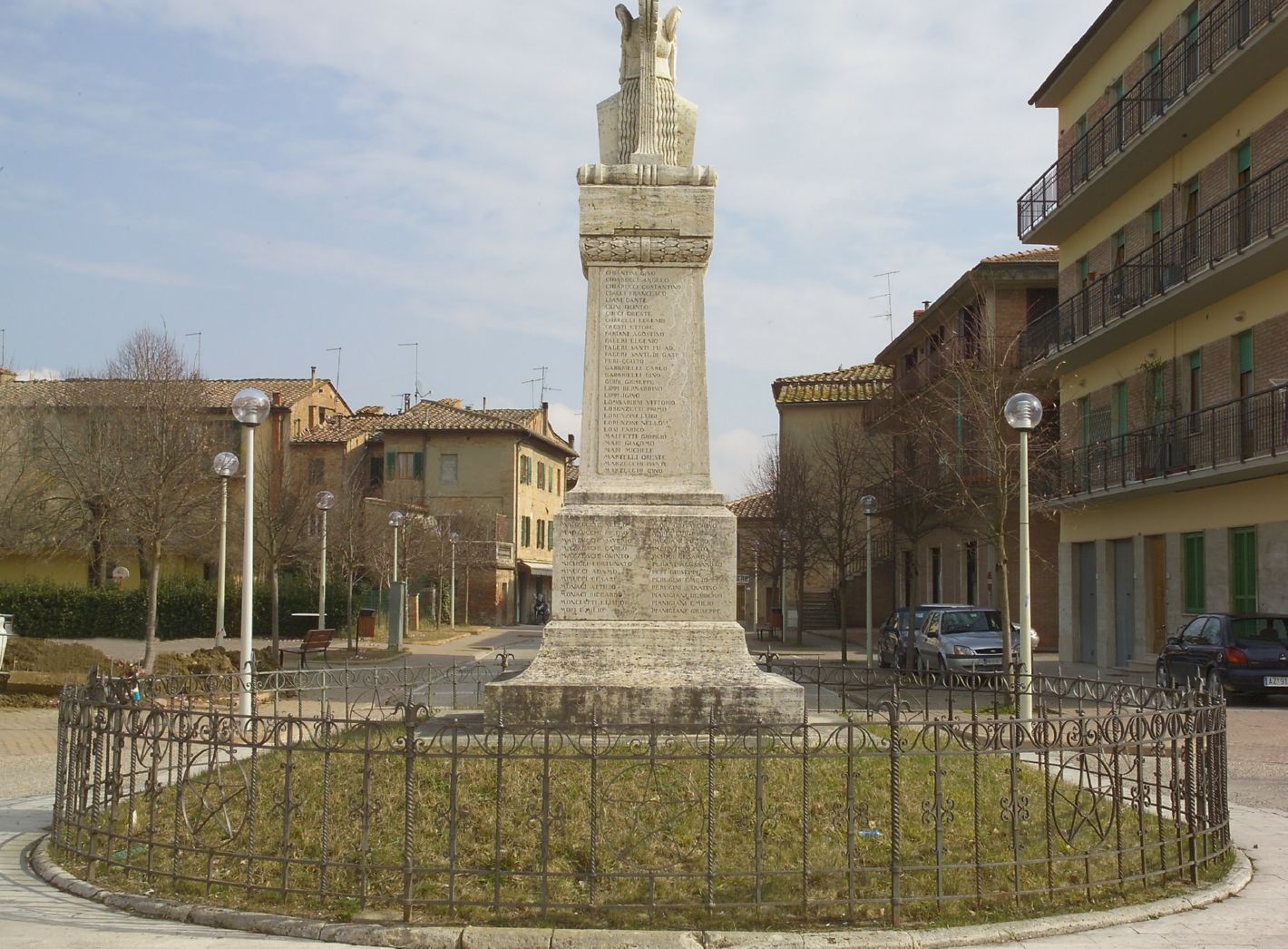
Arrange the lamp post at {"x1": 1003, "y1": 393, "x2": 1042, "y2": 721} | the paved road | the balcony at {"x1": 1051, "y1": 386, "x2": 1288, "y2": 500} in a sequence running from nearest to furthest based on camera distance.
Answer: the paved road → the lamp post at {"x1": 1003, "y1": 393, "x2": 1042, "y2": 721} → the balcony at {"x1": 1051, "y1": 386, "x2": 1288, "y2": 500}

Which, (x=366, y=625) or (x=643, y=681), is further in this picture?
(x=366, y=625)

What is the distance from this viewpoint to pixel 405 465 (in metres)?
67.1

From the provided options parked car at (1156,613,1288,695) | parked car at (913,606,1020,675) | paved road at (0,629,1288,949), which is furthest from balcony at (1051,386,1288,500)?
paved road at (0,629,1288,949)

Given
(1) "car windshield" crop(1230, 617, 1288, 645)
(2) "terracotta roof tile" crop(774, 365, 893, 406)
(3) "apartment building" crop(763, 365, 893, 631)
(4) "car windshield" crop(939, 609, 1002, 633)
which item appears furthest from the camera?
(2) "terracotta roof tile" crop(774, 365, 893, 406)

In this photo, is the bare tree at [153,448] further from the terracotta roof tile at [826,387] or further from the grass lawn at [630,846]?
the terracotta roof tile at [826,387]

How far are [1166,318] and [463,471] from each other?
43.4 meters

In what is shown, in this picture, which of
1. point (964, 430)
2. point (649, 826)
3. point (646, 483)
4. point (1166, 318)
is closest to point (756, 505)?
point (964, 430)

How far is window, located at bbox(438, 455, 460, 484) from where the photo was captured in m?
66.9

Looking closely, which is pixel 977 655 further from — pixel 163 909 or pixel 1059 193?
pixel 163 909

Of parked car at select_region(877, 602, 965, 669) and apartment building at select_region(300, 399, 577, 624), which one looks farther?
apartment building at select_region(300, 399, 577, 624)

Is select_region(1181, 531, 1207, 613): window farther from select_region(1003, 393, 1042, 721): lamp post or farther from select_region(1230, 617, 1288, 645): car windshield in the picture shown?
select_region(1003, 393, 1042, 721): lamp post

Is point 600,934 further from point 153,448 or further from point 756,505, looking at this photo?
point 756,505

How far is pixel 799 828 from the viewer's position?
26.7ft

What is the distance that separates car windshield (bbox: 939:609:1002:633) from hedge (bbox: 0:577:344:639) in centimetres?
2605
